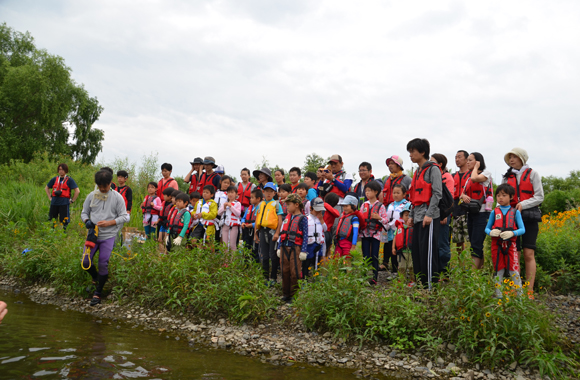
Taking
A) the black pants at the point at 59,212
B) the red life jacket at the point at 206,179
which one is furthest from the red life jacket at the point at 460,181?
the black pants at the point at 59,212

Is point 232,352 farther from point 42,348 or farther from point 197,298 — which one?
point 42,348

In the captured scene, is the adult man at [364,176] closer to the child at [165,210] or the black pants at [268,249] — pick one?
the black pants at [268,249]

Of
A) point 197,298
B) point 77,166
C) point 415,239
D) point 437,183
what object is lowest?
point 197,298

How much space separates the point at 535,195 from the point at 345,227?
113 inches

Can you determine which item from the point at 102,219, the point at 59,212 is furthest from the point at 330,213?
the point at 59,212

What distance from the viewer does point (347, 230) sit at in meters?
6.75

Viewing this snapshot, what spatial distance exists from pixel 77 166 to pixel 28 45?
61.5ft

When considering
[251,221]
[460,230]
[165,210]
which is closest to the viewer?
[460,230]

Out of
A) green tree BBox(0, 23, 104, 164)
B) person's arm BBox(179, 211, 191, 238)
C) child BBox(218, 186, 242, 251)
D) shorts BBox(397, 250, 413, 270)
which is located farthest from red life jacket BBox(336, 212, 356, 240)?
green tree BBox(0, 23, 104, 164)

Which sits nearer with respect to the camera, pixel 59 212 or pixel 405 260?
pixel 405 260

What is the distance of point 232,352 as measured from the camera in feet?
16.3

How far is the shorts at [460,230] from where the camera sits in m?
7.05

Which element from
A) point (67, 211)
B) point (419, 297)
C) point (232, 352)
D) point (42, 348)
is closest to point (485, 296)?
point (419, 297)

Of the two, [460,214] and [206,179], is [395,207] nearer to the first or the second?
[460,214]
